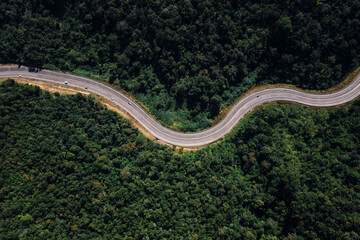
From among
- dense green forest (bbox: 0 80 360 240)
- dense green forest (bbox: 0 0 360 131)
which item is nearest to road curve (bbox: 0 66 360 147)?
dense green forest (bbox: 0 0 360 131)

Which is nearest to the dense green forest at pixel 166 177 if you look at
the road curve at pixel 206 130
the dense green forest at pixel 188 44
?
the road curve at pixel 206 130

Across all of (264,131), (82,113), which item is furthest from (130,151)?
(264,131)

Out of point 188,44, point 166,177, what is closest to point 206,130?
point 166,177

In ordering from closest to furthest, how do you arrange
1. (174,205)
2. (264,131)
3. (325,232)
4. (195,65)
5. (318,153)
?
(325,232) < (174,205) < (318,153) < (264,131) < (195,65)

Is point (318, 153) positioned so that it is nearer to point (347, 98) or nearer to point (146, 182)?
point (347, 98)

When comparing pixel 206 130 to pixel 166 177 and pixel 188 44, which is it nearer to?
pixel 166 177

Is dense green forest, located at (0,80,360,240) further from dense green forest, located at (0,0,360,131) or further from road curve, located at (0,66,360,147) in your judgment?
dense green forest, located at (0,0,360,131)
